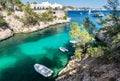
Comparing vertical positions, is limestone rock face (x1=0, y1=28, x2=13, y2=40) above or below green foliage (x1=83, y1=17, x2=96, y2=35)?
below

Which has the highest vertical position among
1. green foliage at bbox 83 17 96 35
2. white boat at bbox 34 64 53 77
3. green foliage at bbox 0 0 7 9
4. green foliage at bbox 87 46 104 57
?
green foliage at bbox 0 0 7 9

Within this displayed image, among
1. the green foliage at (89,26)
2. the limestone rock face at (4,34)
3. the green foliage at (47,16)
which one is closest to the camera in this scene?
the green foliage at (89,26)

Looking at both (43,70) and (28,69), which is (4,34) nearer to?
(28,69)

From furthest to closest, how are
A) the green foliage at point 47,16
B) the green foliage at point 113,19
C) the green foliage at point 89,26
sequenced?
the green foliage at point 47,16 → the green foliage at point 89,26 → the green foliage at point 113,19

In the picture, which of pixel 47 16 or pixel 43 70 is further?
pixel 47 16

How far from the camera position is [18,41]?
289 feet

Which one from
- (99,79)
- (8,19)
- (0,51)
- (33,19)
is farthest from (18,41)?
(99,79)

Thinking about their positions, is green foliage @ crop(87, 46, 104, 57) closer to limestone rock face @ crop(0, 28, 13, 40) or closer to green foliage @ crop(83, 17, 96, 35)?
green foliage @ crop(83, 17, 96, 35)

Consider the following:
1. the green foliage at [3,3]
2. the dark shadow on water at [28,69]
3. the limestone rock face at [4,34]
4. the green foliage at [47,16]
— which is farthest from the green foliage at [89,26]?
the green foliage at [3,3]

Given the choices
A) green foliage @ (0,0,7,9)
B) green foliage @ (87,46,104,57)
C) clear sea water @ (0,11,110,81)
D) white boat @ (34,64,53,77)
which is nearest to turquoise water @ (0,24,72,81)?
clear sea water @ (0,11,110,81)

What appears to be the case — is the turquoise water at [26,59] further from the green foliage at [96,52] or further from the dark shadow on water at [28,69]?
the green foliage at [96,52]

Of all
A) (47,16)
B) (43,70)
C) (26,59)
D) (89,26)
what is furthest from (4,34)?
(43,70)

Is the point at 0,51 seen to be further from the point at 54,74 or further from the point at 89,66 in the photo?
the point at 89,66

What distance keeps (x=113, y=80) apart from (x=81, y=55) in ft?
77.4
